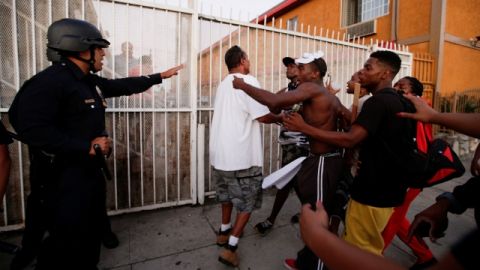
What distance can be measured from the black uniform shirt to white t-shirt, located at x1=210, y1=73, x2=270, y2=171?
3.65 ft

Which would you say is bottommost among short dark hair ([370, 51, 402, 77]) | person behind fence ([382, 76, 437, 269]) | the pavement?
the pavement

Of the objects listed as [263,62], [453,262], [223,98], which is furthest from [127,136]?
[453,262]

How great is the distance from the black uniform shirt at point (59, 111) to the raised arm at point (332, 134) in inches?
59.7

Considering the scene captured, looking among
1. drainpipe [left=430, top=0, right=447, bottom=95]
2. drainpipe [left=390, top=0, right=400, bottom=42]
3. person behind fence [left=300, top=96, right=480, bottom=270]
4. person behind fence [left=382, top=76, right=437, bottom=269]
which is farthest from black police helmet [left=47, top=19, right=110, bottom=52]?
drainpipe [left=390, top=0, right=400, bottom=42]

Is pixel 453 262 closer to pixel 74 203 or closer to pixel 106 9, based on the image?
pixel 74 203

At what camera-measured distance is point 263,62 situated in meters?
4.39

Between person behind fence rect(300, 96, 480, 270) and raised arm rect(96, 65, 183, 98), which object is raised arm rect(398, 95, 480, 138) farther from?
raised arm rect(96, 65, 183, 98)

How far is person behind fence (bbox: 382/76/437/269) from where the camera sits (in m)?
2.18

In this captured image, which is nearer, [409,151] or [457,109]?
[409,151]

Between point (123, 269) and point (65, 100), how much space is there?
5.44ft

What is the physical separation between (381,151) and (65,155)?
2.29 m

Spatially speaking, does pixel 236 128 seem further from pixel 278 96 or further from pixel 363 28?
pixel 363 28

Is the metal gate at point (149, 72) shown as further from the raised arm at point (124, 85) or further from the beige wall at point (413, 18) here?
the beige wall at point (413, 18)

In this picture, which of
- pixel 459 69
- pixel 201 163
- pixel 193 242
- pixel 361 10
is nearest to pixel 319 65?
pixel 201 163
